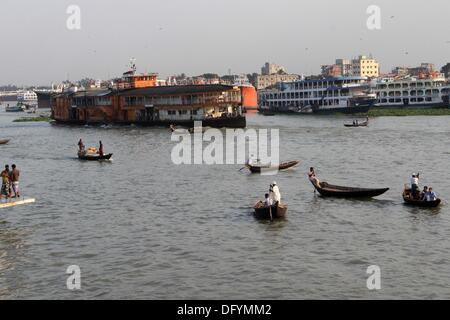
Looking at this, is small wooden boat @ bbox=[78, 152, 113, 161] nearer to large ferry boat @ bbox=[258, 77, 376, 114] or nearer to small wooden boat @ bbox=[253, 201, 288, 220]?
small wooden boat @ bbox=[253, 201, 288, 220]

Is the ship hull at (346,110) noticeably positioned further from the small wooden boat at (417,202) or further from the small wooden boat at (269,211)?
the small wooden boat at (269,211)

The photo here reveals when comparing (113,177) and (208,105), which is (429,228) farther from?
(208,105)

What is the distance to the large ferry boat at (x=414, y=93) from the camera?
418ft

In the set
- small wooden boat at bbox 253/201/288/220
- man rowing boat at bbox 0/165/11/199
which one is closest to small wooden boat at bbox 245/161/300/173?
small wooden boat at bbox 253/201/288/220

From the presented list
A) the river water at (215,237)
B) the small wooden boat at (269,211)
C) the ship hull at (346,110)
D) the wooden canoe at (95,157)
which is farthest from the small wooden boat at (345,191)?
the ship hull at (346,110)

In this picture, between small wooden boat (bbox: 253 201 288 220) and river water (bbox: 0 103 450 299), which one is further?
small wooden boat (bbox: 253 201 288 220)

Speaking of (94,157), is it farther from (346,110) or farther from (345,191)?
(346,110)

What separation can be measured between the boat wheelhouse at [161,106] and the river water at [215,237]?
3938cm

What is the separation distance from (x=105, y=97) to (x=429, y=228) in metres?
81.6

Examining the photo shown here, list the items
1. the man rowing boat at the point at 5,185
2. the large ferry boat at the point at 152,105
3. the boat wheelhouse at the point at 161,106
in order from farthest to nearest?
1. the large ferry boat at the point at 152,105
2. the boat wheelhouse at the point at 161,106
3. the man rowing boat at the point at 5,185

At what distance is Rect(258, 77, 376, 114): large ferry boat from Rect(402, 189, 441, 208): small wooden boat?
95.3 metres

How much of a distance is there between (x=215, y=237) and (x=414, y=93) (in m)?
116

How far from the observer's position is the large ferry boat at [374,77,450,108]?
127438mm

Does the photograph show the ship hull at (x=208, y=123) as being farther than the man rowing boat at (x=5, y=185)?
Yes
